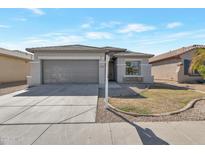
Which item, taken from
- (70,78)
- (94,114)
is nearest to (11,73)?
(70,78)

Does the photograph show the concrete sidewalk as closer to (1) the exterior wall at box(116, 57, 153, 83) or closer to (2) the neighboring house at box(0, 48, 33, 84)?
(1) the exterior wall at box(116, 57, 153, 83)

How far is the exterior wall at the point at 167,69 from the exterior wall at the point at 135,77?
4388 millimetres

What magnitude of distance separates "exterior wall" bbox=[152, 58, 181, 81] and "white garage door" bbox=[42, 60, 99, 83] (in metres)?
10.4

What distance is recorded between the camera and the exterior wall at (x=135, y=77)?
2066 cm

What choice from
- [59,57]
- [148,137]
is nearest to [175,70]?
[59,57]

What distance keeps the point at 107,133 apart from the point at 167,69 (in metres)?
22.9

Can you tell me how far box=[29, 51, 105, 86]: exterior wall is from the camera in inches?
722

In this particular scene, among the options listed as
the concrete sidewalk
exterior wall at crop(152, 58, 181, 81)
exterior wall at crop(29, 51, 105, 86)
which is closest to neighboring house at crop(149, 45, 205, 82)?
exterior wall at crop(152, 58, 181, 81)

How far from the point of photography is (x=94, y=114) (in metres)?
7.04

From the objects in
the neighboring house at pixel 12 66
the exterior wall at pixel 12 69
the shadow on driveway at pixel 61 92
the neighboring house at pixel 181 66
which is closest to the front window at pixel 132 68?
the neighboring house at pixel 181 66

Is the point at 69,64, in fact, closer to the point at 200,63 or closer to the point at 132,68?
the point at 132,68

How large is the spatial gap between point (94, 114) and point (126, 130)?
6.58 feet

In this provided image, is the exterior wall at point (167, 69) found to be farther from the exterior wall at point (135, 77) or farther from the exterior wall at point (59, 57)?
the exterior wall at point (59, 57)
